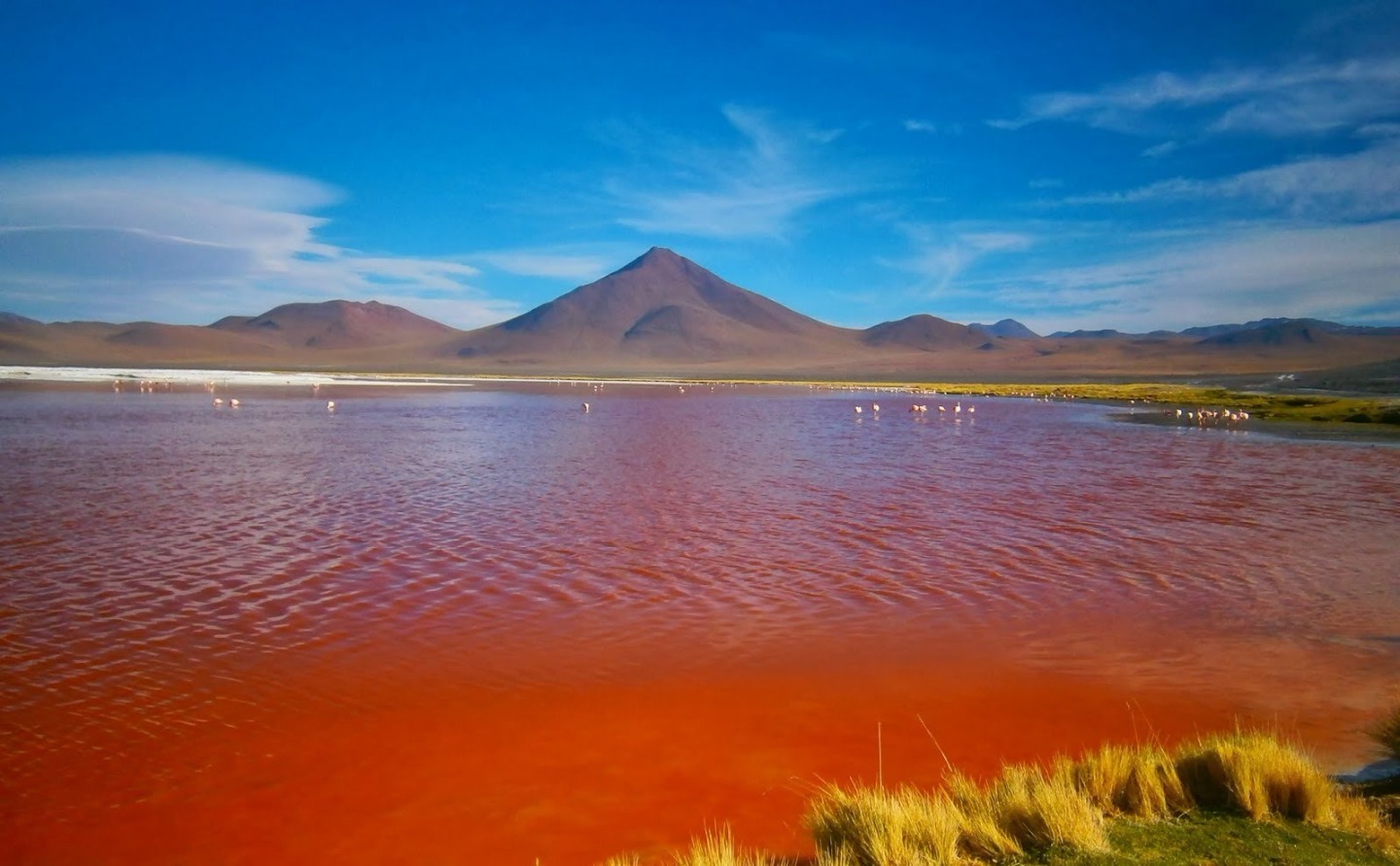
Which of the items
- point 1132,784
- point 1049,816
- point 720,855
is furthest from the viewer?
point 1132,784

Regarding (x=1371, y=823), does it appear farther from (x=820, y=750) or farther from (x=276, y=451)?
(x=276, y=451)

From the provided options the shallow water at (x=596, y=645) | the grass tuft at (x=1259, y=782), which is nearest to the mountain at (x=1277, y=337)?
the shallow water at (x=596, y=645)

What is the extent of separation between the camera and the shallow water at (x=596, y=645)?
4359mm

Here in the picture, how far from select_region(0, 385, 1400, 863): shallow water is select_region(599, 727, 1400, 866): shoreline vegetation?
1.96ft

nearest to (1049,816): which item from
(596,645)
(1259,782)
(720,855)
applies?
(1259,782)

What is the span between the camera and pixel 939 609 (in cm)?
753

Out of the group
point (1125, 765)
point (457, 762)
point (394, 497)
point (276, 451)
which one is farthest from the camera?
point (276, 451)

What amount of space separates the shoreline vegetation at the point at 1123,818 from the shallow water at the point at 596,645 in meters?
0.60

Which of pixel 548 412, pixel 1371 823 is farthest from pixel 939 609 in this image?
pixel 548 412

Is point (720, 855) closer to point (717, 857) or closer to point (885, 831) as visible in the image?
point (717, 857)

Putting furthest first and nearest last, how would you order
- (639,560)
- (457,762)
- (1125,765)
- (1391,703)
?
(639,560), (1391,703), (457,762), (1125,765)

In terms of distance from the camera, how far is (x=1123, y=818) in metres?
3.78

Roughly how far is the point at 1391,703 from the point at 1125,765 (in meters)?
2.71

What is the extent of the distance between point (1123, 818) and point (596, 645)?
3777 millimetres
